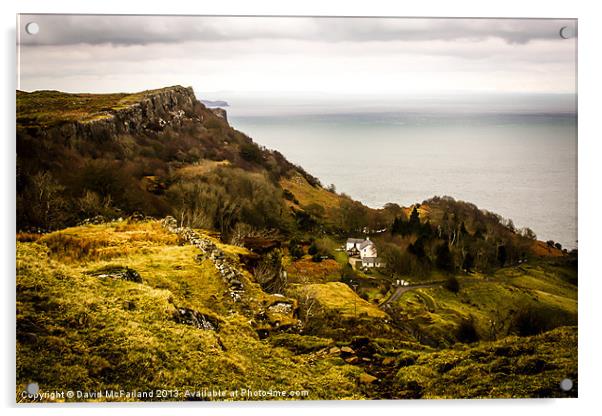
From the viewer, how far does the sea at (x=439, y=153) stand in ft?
21.5

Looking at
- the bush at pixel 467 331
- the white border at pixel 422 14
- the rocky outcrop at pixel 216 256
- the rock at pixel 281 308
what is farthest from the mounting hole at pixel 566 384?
the rocky outcrop at pixel 216 256

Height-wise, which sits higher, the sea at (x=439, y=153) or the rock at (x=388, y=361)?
the sea at (x=439, y=153)

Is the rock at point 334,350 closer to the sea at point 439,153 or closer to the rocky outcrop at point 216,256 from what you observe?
the rocky outcrop at point 216,256

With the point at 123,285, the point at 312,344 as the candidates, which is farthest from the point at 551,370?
the point at 123,285

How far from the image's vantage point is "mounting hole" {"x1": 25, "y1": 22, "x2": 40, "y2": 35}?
6203 millimetres

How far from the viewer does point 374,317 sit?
6531mm

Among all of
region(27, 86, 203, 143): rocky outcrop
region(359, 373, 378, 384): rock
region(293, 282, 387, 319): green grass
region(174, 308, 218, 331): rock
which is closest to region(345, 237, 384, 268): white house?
region(293, 282, 387, 319): green grass

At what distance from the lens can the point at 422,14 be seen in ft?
21.0

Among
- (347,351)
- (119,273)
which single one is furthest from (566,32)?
(119,273)

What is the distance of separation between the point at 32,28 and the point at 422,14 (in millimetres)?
3438

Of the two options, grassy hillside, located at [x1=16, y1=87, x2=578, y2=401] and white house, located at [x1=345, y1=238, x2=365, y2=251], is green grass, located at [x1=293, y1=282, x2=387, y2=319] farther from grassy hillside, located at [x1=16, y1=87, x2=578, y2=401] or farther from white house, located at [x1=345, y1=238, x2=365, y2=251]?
white house, located at [x1=345, y1=238, x2=365, y2=251]

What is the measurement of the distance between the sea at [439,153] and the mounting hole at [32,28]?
1831 millimetres

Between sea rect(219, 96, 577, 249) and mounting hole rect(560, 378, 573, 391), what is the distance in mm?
1223

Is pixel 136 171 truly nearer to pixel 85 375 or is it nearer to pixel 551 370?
pixel 85 375
